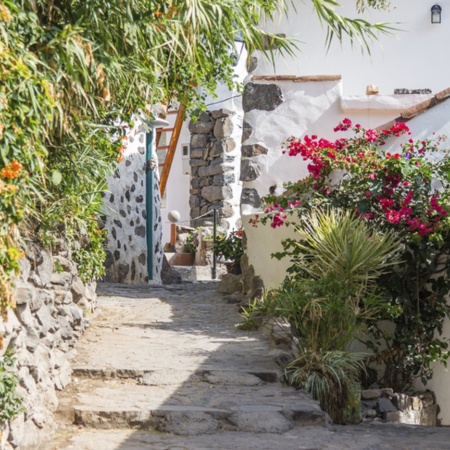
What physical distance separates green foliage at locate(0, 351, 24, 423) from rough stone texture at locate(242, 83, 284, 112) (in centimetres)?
690

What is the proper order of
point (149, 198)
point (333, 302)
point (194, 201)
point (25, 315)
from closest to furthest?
point (25, 315) < point (333, 302) < point (149, 198) < point (194, 201)

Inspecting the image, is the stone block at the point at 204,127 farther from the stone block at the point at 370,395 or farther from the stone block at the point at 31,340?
the stone block at the point at 31,340

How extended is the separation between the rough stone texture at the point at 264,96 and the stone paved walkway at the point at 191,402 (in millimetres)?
3681

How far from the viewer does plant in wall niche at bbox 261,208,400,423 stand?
6.82 m

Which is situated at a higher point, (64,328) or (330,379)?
(64,328)

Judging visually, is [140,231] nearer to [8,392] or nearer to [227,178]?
[227,178]

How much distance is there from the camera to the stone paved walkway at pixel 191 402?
5.85 meters

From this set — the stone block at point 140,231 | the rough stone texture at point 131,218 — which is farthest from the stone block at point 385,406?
the stone block at point 140,231

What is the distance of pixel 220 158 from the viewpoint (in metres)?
17.4

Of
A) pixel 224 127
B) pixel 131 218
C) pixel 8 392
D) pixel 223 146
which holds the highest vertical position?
pixel 224 127

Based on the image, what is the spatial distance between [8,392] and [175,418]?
1.50 m

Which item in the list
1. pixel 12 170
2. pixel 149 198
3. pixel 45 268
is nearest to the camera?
pixel 12 170

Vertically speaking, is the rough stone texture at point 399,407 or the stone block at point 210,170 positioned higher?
the stone block at point 210,170

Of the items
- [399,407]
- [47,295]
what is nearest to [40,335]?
[47,295]
